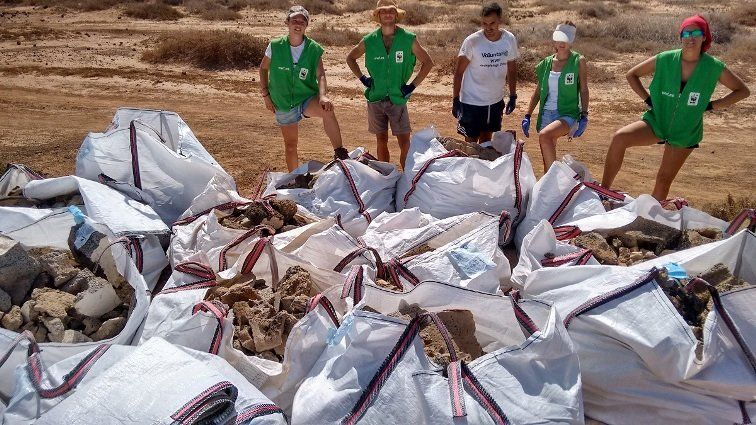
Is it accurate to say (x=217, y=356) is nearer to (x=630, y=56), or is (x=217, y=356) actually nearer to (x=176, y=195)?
(x=176, y=195)

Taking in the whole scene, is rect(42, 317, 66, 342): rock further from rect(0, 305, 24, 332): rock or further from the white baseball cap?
the white baseball cap

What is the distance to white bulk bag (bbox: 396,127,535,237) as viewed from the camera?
3553 millimetres

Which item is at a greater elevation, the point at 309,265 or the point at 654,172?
the point at 309,265

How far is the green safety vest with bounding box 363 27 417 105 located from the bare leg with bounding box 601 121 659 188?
1.40 metres

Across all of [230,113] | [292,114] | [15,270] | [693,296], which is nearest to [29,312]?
[15,270]

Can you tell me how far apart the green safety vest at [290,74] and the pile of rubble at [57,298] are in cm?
190

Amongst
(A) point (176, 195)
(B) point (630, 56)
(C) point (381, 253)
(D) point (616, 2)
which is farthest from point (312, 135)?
(D) point (616, 2)

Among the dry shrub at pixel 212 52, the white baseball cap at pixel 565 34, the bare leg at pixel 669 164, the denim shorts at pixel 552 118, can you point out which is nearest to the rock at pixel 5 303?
the denim shorts at pixel 552 118

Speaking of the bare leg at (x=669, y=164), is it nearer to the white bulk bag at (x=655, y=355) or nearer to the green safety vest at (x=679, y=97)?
the green safety vest at (x=679, y=97)

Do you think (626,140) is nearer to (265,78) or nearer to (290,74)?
(290,74)

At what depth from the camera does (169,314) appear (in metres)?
2.59

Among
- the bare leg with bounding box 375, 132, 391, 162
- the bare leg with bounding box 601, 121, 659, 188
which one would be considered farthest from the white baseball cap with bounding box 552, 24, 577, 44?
the bare leg with bounding box 375, 132, 391, 162

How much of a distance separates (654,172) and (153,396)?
500 cm

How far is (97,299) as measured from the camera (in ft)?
8.79
